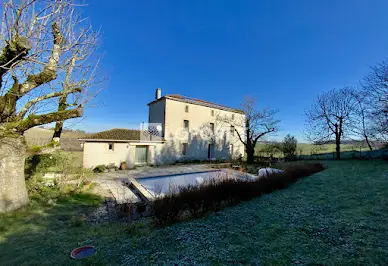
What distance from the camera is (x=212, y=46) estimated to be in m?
14.3

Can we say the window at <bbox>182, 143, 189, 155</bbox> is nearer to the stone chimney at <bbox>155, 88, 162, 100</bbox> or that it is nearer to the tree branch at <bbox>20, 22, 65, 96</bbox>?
the stone chimney at <bbox>155, 88, 162, 100</bbox>

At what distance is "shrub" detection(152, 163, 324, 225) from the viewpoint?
4430 mm

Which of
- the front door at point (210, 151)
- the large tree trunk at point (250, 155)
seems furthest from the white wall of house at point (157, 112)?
the large tree trunk at point (250, 155)

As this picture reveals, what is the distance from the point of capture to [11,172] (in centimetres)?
538

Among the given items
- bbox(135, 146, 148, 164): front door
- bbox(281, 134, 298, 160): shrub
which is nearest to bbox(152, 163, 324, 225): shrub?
bbox(135, 146, 148, 164): front door

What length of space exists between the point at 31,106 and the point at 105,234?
16.6ft

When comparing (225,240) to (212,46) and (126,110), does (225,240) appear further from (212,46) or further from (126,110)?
(126,110)

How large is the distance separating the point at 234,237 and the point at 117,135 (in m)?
16.6

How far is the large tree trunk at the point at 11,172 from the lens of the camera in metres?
5.22

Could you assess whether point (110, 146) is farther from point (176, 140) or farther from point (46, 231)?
point (46, 231)

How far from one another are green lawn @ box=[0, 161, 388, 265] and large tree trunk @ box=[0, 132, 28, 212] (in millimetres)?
461

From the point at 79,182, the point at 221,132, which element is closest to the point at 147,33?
the point at 79,182

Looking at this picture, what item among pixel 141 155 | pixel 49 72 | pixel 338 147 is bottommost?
pixel 141 155

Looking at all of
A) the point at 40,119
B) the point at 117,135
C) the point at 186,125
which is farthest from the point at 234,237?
the point at 186,125
